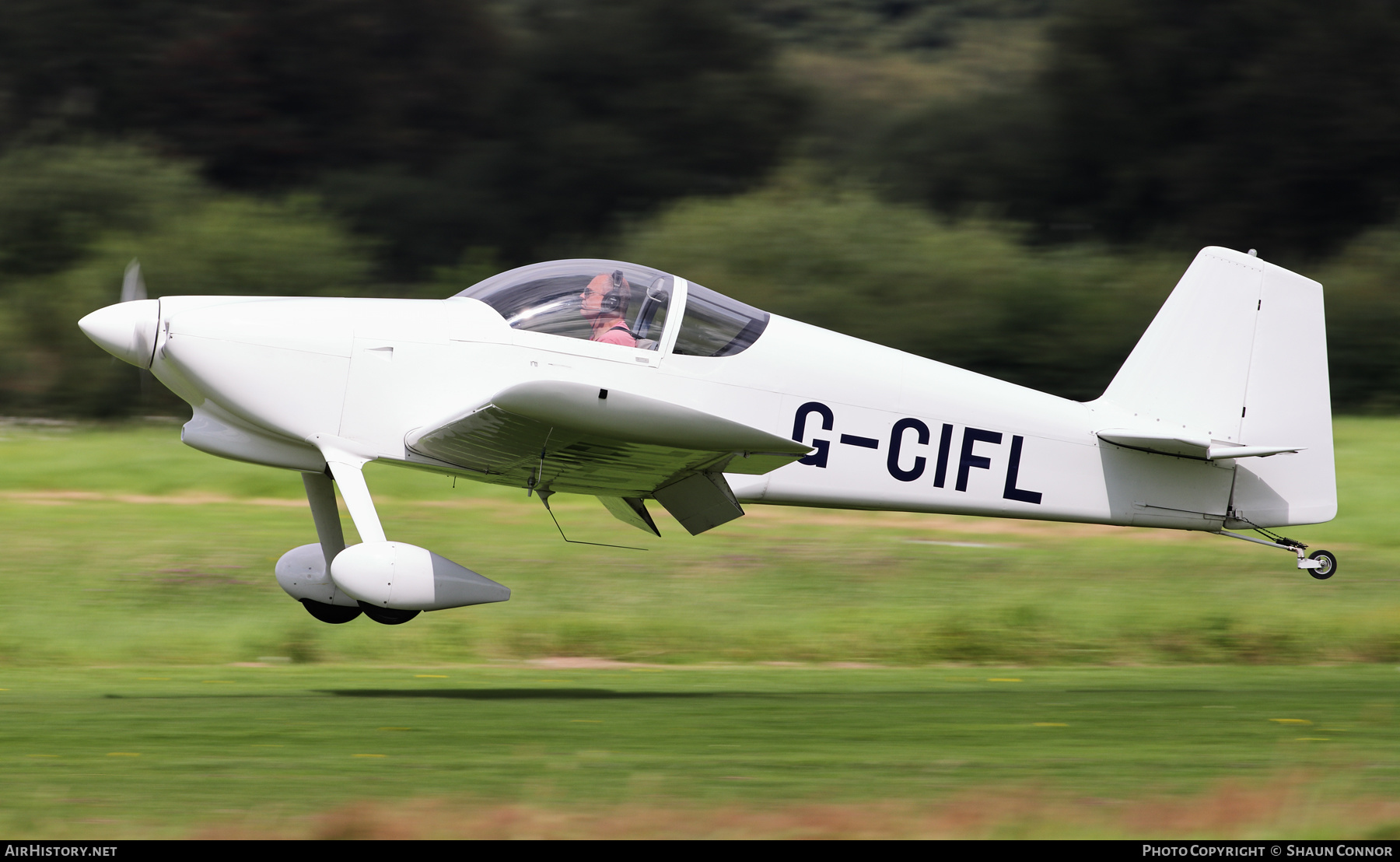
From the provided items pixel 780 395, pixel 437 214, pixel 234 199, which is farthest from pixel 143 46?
pixel 780 395

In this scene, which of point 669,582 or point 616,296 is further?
point 669,582

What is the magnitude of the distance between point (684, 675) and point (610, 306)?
9.43 feet

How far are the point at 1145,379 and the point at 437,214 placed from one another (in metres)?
33.1

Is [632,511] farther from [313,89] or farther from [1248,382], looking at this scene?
[313,89]

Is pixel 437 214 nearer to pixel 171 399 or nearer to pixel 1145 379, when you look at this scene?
pixel 171 399

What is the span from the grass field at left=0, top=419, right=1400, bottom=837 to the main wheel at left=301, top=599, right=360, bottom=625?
393 mm

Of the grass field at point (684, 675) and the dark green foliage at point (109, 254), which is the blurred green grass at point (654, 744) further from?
the dark green foliage at point (109, 254)

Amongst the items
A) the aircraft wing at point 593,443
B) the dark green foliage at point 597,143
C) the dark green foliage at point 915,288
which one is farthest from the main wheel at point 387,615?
the dark green foliage at point 597,143

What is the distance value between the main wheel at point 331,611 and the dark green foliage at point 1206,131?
2807cm

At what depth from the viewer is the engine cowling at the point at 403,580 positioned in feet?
22.8

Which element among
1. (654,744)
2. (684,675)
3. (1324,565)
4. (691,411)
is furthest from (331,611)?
(1324,565)

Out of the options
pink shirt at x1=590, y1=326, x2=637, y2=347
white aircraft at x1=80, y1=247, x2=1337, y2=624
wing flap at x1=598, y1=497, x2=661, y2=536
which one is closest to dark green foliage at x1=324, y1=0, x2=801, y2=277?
wing flap at x1=598, y1=497, x2=661, y2=536

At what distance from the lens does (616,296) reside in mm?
7648

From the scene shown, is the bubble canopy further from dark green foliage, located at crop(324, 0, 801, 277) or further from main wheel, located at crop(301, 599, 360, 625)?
dark green foliage, located at crop(324, 0, 801, 277)
